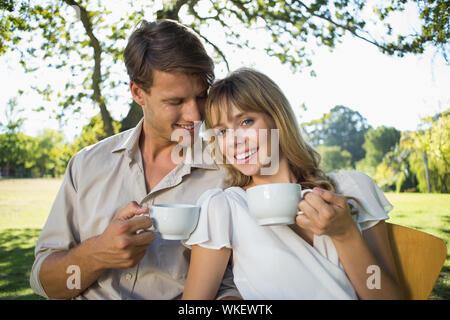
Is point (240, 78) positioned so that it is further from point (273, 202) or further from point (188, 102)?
point (273, 202)

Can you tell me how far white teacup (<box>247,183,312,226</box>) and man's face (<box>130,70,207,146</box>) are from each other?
0.84 metres

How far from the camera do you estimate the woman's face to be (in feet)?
5.76

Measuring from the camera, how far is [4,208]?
12477 mm

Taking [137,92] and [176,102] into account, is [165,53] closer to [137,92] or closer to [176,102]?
[176,102]

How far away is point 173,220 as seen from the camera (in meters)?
1.44

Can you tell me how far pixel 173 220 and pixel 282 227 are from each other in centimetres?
56

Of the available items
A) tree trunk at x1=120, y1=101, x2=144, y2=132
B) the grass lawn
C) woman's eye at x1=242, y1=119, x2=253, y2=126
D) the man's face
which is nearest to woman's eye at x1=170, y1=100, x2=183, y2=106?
the man's face

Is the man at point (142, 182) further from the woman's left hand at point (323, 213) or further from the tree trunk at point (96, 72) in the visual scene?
the tree trunk at point (96, 72)

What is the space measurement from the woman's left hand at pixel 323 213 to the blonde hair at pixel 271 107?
17.4 inches

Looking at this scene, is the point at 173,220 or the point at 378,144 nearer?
the point at 173,220

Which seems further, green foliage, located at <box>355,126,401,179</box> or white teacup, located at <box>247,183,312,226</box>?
green foliage, located at <box>355,126,401,179</box>

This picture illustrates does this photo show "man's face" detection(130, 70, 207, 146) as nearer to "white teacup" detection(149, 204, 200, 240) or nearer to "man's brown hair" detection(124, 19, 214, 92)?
"man's brown hair" detection(124, 19, 214, 92)
